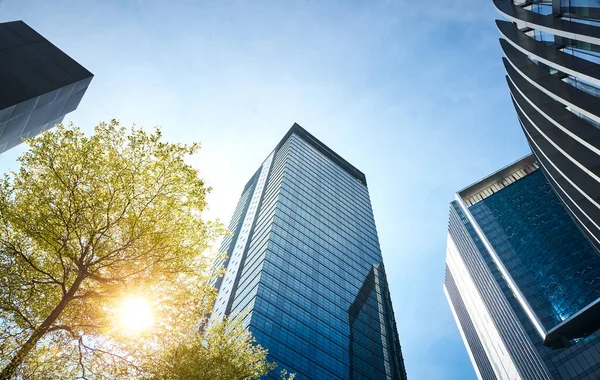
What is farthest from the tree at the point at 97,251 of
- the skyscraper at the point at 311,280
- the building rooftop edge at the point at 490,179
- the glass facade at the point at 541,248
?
the building rooftop edge at the point at 490,179

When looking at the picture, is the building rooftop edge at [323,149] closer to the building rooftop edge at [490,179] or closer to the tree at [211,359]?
the building rooftop edge at [490,179]

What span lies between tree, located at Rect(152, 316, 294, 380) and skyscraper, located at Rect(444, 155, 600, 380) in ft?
246

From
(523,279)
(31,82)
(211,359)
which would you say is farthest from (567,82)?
(523,279)

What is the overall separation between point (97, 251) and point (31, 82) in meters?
8.71

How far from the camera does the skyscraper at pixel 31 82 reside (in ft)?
46.6

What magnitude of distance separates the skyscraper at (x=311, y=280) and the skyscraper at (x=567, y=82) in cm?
4003

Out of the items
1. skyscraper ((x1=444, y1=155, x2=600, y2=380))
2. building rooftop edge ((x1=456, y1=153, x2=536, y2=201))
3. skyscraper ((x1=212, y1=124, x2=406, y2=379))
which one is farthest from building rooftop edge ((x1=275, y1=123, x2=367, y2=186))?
skyscraper ((x1=444, y1=155, x2=600, y2=380))

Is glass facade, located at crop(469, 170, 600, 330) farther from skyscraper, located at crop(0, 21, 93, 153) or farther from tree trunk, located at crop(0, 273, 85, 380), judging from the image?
skyscraper, located at crop(0, 21, 93, 153)

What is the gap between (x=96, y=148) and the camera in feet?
44.0

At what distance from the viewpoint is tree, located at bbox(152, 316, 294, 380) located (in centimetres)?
1316

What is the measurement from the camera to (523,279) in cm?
8125

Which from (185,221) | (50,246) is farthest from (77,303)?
(185,221)

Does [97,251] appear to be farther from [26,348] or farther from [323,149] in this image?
[323,149]

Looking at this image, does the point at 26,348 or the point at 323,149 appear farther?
the point at 323,149
